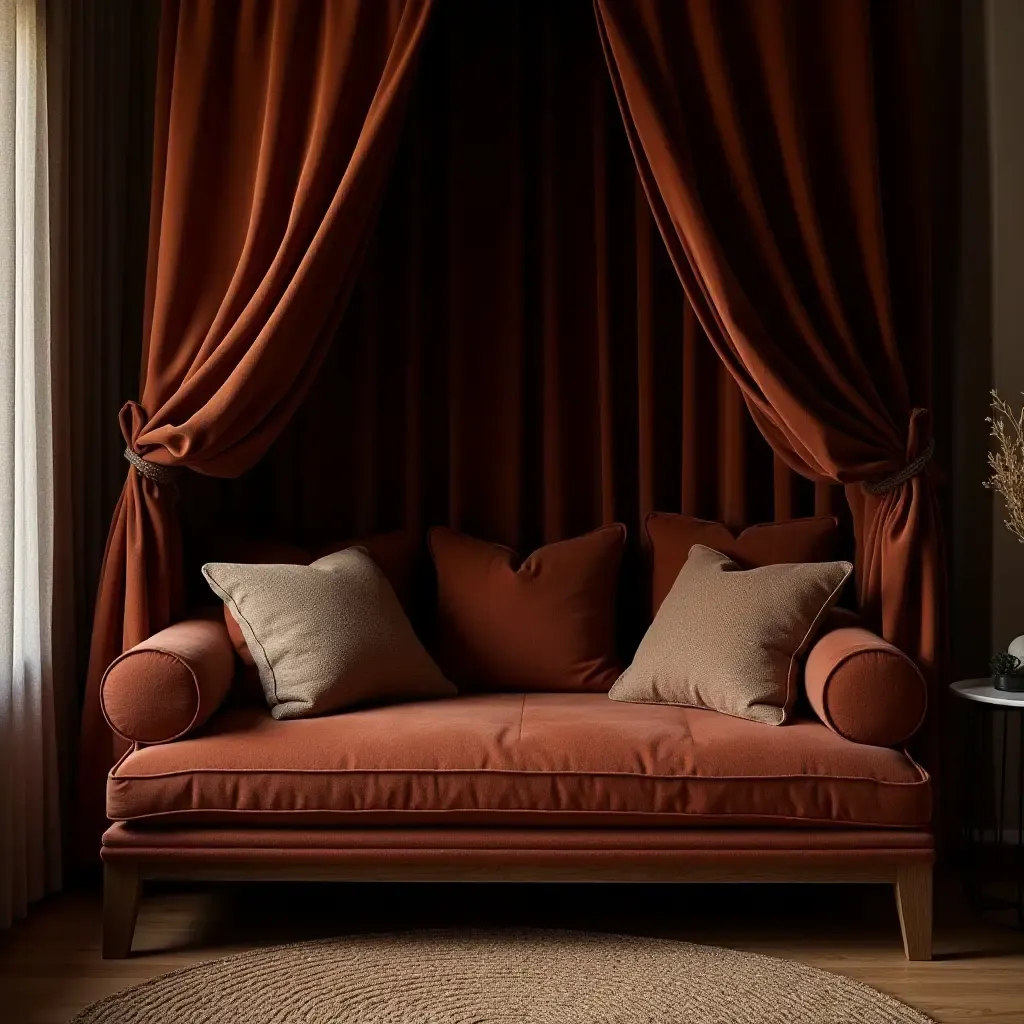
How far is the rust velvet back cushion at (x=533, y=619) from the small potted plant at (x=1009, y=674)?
3.27 feet

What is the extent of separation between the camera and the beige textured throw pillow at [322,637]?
115 inches


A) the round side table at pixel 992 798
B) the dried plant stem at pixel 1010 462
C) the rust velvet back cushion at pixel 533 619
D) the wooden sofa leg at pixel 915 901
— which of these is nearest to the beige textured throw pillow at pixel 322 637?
the rust velvet back cushion at pixel 533 619

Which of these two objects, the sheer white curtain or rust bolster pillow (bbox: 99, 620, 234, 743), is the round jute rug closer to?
rust bolster pillow (bbox: 99, 620, 234, 743)

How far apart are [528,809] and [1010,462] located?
57.5 inches

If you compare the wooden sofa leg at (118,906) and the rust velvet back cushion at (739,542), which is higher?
the rust velvet back cushion at (739,542)

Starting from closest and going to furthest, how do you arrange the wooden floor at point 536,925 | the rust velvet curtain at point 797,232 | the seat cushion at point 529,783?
the wooden floor at point 536,925 → the seat cushion at point 529,783 → the rust velvet curtain at point 797,232

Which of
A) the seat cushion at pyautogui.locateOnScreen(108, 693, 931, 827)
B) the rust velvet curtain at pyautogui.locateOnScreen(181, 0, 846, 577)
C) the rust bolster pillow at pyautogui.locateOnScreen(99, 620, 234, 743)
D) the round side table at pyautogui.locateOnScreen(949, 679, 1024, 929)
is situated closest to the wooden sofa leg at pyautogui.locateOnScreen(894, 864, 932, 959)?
the seat cushion at pyautogui.locateOnScreen(108, 693, 931, 827)

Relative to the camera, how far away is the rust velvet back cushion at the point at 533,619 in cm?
339

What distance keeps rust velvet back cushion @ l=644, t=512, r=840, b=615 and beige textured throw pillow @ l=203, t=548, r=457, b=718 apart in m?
0.72

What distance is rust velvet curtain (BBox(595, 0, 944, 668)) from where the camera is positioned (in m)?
3.10

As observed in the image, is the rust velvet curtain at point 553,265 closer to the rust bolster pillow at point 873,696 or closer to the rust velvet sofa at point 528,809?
the rust bolster pillow at point 873,696

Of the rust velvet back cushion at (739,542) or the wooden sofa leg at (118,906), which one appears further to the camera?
the rust velvet back cushion at (739,542)

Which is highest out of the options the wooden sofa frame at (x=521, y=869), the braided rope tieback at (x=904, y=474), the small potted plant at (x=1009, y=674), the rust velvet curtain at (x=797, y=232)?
the rust velvet curtain at (x=797, y=232)

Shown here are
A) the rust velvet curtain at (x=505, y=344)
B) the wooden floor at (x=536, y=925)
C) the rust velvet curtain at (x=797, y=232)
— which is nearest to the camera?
the wooden floor at (x=536, y=925)
